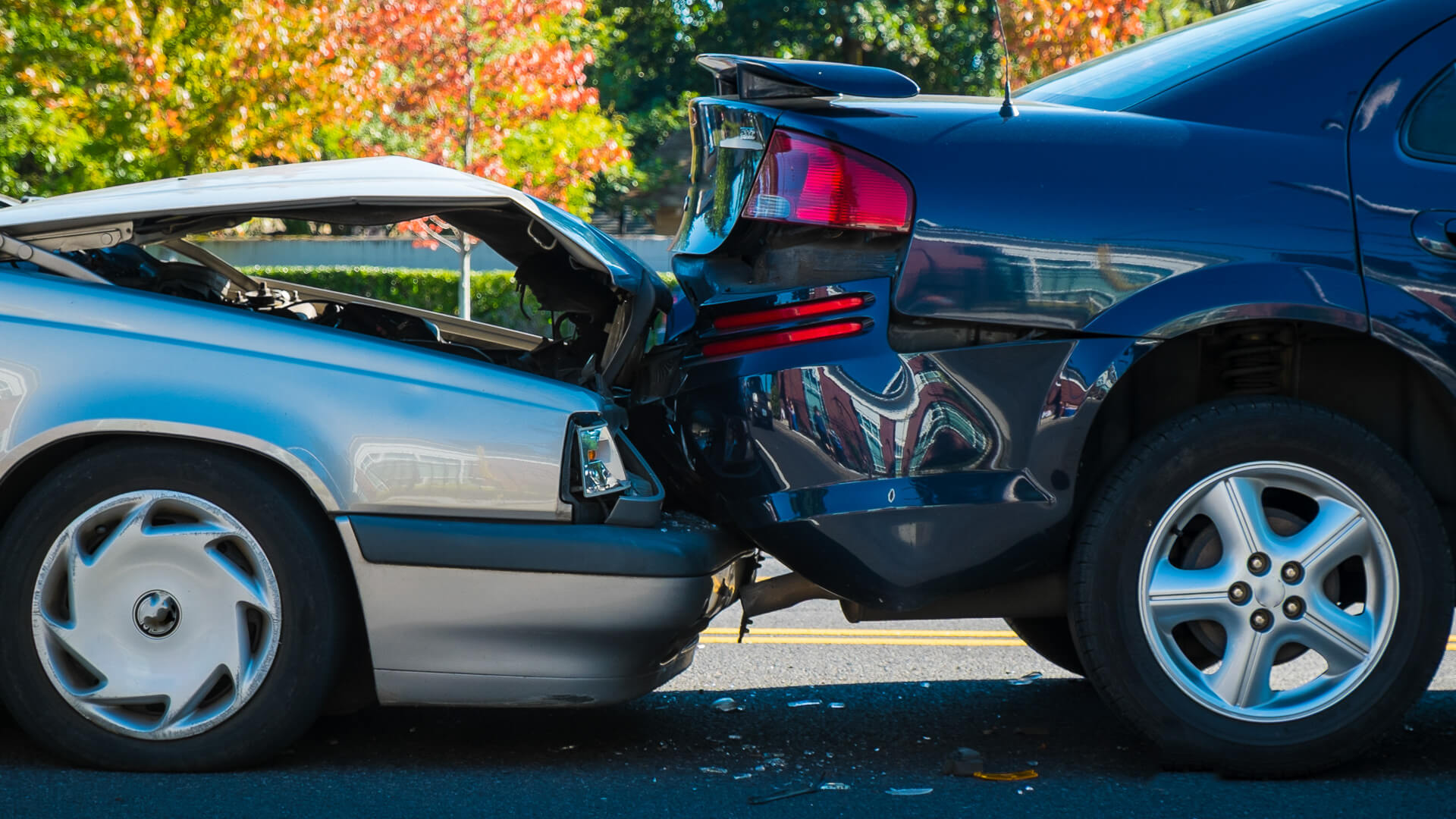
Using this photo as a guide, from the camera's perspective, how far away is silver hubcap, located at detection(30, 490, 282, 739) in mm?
3076

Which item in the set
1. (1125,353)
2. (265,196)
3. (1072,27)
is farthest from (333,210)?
(1072,27)

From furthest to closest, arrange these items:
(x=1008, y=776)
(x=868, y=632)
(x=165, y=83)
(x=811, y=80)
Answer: (x=165, y=83)
(x=868, y=632)
(x=1008, y=776)
(x=811, y=80)

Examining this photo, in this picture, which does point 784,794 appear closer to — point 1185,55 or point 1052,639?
point 1052,639

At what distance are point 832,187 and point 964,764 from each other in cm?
137

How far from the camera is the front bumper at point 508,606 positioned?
3.08 meters

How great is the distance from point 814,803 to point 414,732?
1152 mm

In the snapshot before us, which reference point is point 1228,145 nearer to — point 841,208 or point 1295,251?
point 1295,251

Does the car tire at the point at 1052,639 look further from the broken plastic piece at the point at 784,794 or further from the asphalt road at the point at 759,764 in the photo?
the broken plastic piece at the point at 784,794

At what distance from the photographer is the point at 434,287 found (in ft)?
63.6

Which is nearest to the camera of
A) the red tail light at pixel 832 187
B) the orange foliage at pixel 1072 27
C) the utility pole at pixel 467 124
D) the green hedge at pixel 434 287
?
the red tail light at pixel 832 187

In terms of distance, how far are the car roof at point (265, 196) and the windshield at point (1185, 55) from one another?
1.38 metres

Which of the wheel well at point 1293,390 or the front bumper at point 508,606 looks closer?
the front bumper at point 508,606

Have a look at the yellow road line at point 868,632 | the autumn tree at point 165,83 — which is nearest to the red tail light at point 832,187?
the yellow road line at point 868,632

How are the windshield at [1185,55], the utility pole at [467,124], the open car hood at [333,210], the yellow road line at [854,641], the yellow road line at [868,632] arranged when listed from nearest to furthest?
the open car hood at [333,210], the windshield at [1185,55], the yellow road line at [854,641], the yellow road line at [868,632], the utility pole at [467,124]
